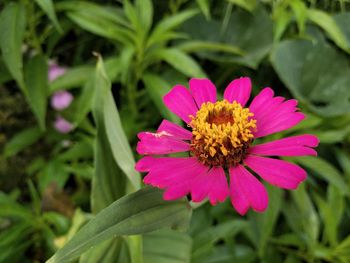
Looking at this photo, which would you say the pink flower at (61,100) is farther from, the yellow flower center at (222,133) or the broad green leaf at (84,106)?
the yellow flower center at (222,133)

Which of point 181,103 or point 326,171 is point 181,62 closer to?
point 326,171

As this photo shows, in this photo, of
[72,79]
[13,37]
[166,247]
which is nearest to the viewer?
[166,247]

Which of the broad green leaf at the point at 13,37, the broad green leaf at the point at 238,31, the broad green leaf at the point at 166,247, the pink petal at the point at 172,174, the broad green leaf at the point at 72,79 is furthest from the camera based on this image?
the broad green leaf at the point at 238,31

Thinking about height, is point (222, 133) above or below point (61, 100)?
above

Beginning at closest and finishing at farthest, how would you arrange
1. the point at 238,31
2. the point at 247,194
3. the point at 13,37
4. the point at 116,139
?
the point at 247,194
the point at 116,139
the point at 13,37
the point at 238,31

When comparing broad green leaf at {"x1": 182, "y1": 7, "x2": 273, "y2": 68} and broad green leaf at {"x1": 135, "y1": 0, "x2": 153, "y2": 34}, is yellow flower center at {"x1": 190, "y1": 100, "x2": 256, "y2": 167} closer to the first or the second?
broad green leaf at {"x1": 135, "y1": 0, "x2": 153, "y2": 34}

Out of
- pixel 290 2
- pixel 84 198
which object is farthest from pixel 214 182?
pixel 84 198

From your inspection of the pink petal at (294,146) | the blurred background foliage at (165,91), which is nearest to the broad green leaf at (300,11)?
the blurred background foliage at (165,91)

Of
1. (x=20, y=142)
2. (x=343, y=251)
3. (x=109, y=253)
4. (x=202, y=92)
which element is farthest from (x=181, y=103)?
(x=20, y=142)
